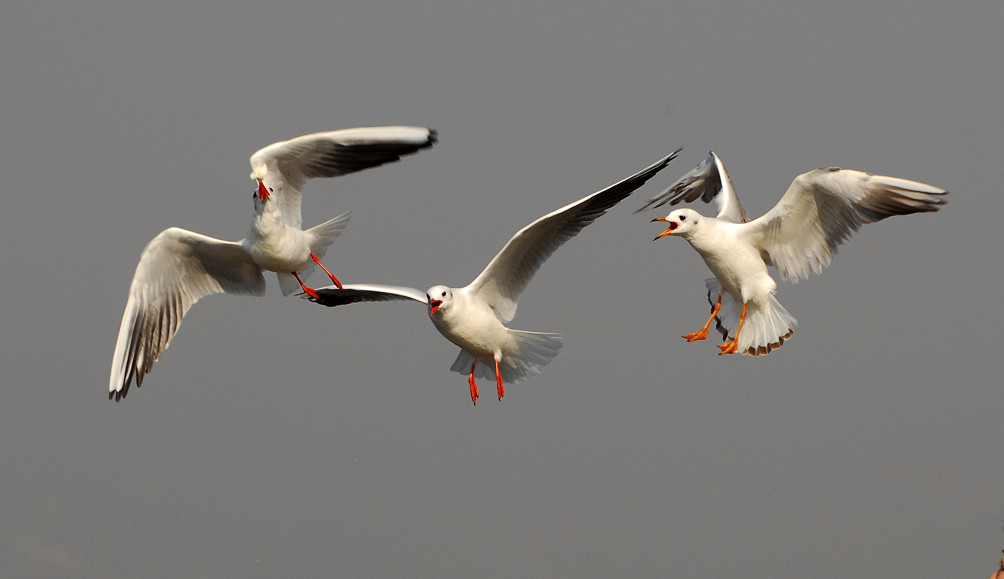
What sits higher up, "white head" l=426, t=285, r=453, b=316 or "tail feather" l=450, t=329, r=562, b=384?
"white head" l=426, t=285, r=453, b=316

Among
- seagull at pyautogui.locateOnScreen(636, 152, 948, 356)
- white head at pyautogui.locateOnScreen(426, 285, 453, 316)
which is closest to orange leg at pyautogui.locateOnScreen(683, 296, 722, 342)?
seagull at pyautogui.locateOnScreen(636, 152, 948, 356)

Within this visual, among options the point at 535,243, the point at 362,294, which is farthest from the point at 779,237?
the point at 362,294

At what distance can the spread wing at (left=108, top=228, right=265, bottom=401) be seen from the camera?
468 inches

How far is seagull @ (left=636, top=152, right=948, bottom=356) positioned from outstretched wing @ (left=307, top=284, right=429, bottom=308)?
81.5 inches

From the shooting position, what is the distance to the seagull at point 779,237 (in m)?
10.2

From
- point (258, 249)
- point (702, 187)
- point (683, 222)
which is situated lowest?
point (683, 222)

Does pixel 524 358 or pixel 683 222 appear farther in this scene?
pixel 524 358

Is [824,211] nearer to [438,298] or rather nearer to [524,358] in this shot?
[524,358]

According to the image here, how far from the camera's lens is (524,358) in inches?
445

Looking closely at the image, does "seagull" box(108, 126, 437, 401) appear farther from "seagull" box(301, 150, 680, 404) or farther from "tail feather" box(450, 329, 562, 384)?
"tail feather" box(450, 329, 562, 384)

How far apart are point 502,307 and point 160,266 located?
128 inches

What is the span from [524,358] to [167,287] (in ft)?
11.3

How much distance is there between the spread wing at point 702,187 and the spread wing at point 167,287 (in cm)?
399

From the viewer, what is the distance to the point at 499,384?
11156mm
